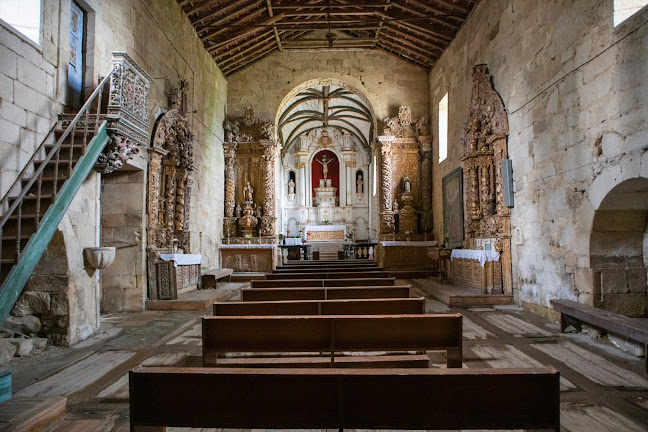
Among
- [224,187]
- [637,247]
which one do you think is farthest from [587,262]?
[224,187]

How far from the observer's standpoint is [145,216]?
7086mm

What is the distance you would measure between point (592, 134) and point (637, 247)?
1.55 metres

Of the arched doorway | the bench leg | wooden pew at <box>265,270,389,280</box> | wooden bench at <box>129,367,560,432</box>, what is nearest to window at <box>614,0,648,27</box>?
the arched doorway

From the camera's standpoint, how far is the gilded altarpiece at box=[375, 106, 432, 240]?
12.4 metres

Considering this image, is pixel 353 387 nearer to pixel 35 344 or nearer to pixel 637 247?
pixel 35 344

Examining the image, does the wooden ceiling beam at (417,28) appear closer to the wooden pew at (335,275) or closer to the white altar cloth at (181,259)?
the wooden pew at (335,275)

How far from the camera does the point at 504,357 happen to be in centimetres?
387

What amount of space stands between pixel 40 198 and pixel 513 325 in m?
5.86

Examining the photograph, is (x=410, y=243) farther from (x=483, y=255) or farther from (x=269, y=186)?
(x=269, y=186)

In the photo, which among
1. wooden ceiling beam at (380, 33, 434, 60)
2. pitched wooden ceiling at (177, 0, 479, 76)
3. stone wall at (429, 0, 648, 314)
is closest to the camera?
stone wall at (429, 0, 648, 314)

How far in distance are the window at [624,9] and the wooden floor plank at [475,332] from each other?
3.83 metres

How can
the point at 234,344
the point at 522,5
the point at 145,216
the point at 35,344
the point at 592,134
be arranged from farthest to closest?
the point at 145,216, the point at 522,5, the point at 592,134, the point at 35,344, the point at 234,344

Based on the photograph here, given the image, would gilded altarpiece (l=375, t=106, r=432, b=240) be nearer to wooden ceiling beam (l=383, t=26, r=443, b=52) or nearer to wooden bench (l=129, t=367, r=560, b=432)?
wooden ceiling beam (l=383, t=26, r=443, b=52)

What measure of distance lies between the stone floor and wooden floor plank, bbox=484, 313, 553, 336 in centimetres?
1
